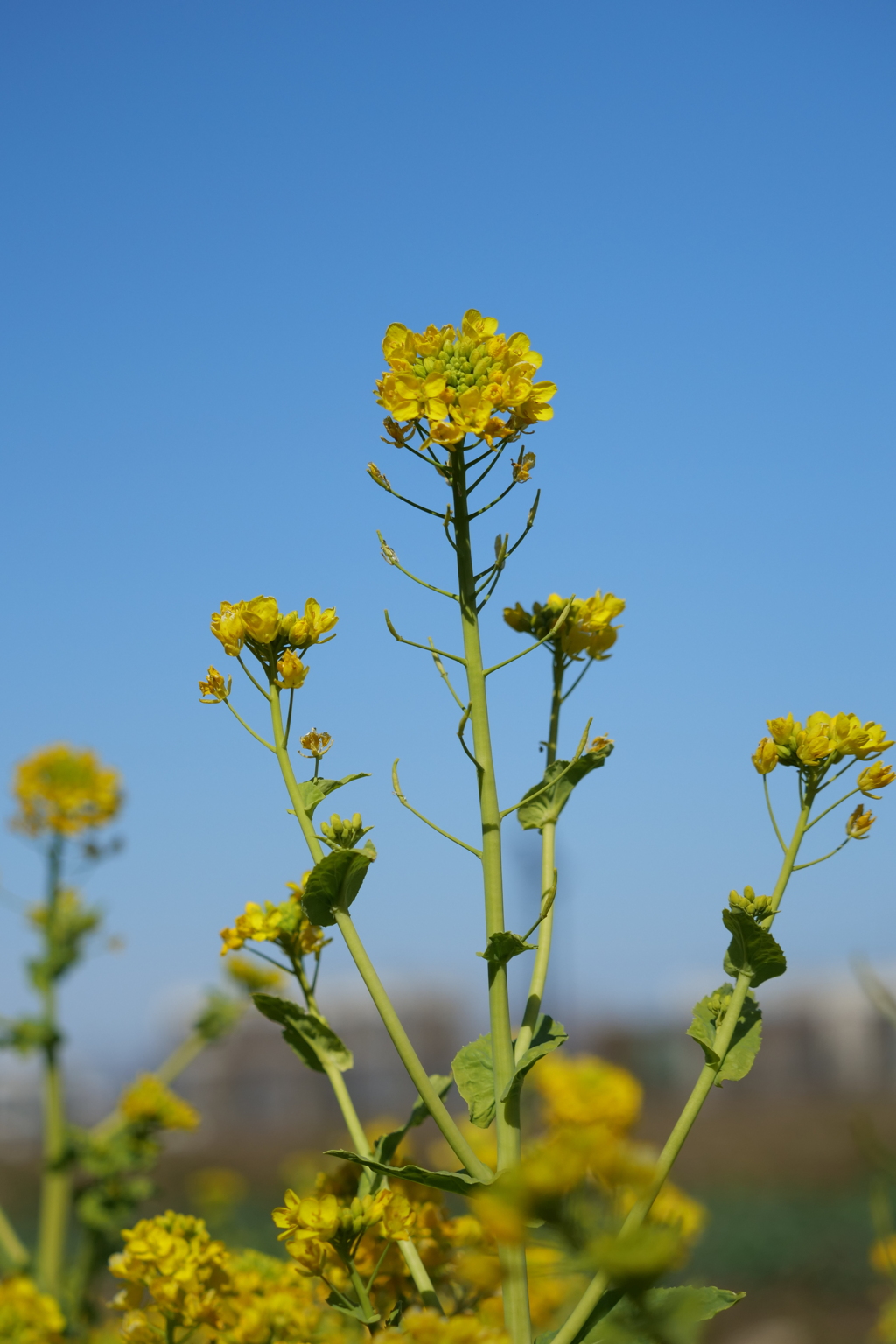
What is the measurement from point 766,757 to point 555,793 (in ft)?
0.96

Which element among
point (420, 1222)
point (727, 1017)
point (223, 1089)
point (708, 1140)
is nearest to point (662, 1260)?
point (727, 1017)

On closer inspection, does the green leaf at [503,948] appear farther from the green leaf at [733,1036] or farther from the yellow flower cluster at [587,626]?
the yellow flower cluster at [587,626]

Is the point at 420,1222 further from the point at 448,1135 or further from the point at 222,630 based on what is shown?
the point at 222,630

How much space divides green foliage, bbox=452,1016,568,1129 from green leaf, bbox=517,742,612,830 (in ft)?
0.86

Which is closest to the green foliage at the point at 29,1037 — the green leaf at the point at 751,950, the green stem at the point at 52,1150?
the green stem at the point at 52,1150

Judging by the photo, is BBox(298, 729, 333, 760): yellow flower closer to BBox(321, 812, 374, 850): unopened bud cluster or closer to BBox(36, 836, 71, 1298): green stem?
BBox(321, 812, 374, 850): unopened bud cluster

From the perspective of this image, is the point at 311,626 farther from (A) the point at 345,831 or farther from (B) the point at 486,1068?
(B) the point at 486,1068

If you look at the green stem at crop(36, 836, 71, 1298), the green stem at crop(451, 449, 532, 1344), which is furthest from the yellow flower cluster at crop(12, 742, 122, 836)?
the green stem at crop(451, 449, 532, 1344)

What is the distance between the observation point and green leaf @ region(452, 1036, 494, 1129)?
1.31 metres

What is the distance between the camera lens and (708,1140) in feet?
72.7


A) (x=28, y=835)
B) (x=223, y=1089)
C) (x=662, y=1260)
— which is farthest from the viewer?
(x=223, y=1089)

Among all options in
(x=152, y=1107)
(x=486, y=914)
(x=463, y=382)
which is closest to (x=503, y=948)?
(x=486, y=914)

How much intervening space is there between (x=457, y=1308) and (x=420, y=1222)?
14 cm

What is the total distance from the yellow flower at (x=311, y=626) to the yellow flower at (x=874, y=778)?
0.76 m
